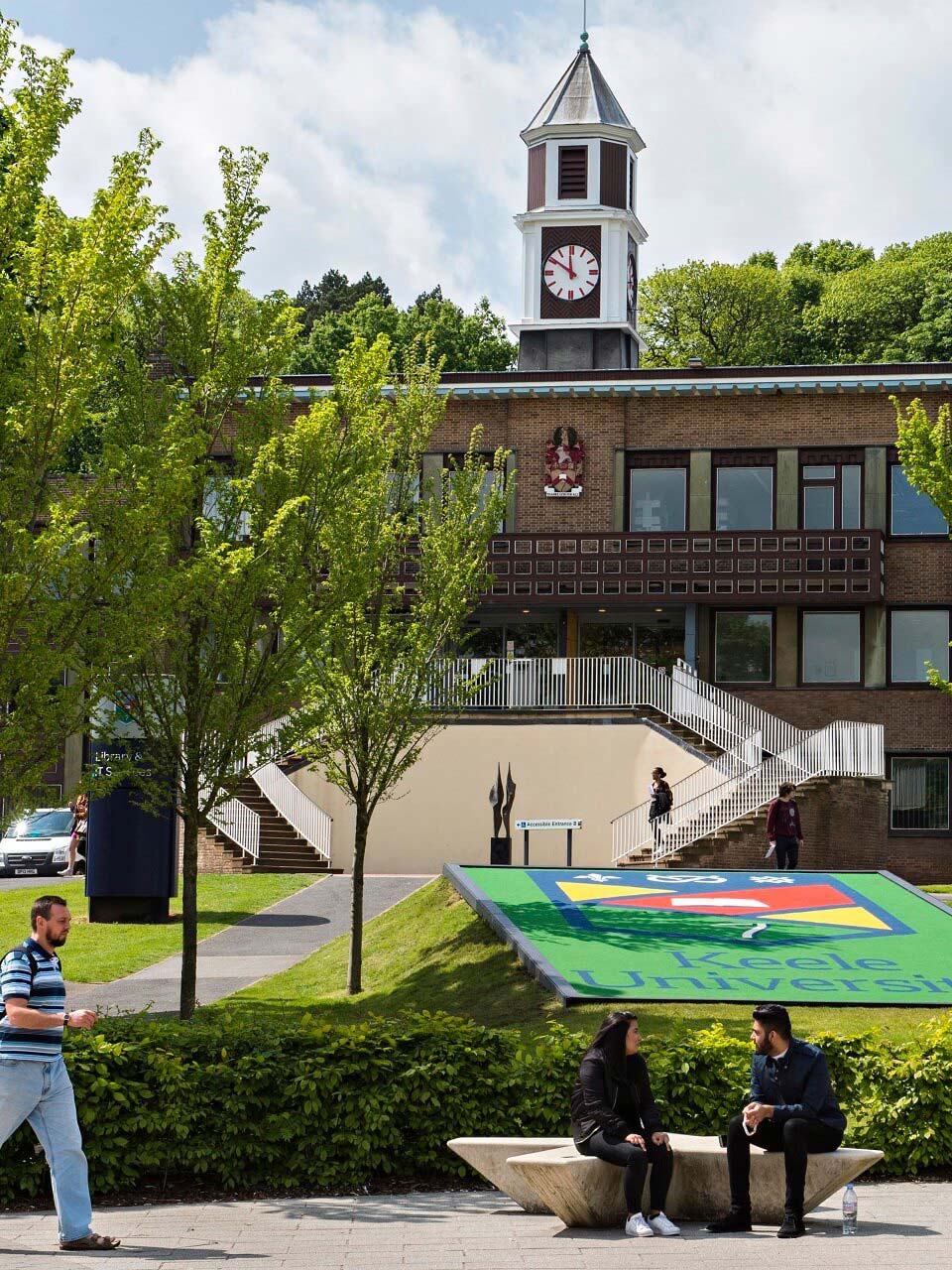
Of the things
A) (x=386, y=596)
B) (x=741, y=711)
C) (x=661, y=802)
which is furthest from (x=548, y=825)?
(x=741, y=711)

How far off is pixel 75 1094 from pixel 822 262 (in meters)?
76.1

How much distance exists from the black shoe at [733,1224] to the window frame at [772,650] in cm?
2917

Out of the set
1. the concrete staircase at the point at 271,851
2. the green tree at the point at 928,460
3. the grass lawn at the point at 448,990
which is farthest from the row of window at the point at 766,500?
the grass lawn at the point at 448,990

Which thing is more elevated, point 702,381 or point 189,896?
point 702,381

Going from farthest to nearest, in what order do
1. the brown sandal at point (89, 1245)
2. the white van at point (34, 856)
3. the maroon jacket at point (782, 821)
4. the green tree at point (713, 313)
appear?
the green tree at point (713, 313), the white van at point (34, 856), the maroon jacket at point (782, 821), the brown sandal at point (89, 1245)

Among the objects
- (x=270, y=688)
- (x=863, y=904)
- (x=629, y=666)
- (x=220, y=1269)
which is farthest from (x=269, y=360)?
(x=629, y=666)

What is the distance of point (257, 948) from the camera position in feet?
→ 76.9

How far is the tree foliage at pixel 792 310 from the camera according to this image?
69.8 metres

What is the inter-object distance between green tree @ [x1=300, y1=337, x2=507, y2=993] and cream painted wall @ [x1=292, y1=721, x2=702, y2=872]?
13.4 m

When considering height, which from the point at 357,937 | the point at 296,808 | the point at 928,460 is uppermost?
the point at 928,460

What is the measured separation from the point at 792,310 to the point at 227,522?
6233 centimetres

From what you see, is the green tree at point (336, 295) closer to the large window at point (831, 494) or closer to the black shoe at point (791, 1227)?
the large window at point (831, 494)

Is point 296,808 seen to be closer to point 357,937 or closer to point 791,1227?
point 357,937

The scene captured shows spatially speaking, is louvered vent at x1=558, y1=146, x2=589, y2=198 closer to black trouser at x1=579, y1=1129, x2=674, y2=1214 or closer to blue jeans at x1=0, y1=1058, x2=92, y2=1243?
black trouser at x1=579, y1=1129, x2=674, y2=1214
